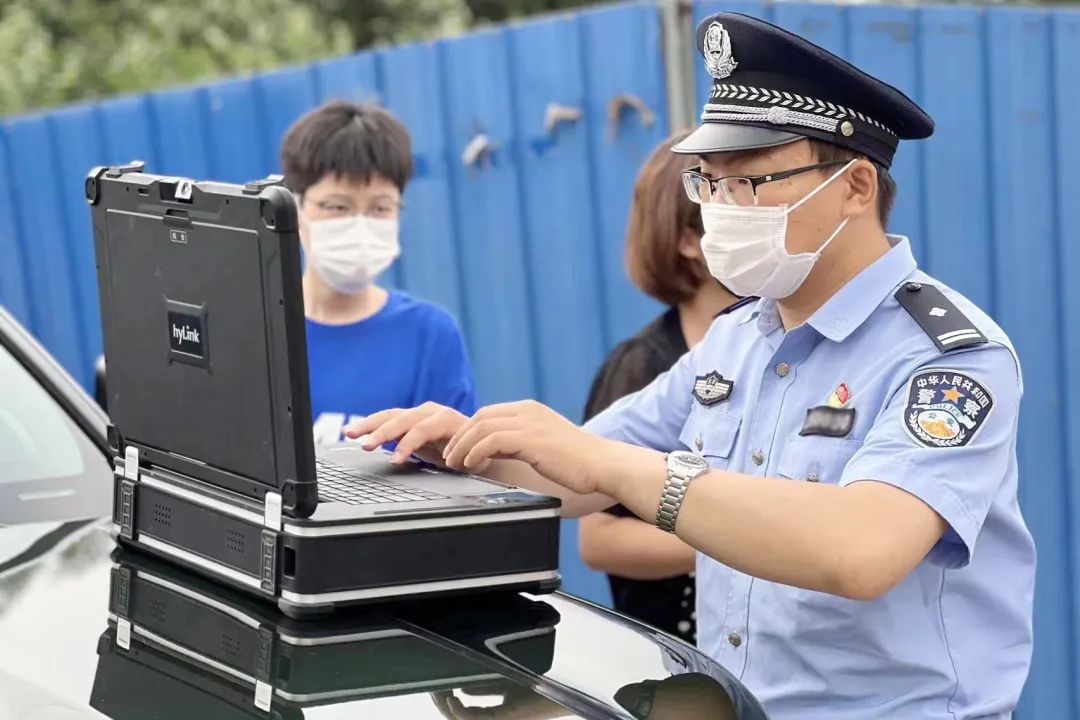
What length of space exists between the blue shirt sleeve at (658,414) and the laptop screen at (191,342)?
2.55 ft

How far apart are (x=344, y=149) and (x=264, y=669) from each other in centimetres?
199

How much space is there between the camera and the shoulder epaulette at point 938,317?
2.11 meters

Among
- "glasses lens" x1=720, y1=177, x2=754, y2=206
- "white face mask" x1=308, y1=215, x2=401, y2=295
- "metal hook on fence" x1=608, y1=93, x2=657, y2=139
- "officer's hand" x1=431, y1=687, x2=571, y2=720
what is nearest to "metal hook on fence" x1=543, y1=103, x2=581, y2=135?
"metal hook on fence" x1=608, y1=93, x2=657, y2=139

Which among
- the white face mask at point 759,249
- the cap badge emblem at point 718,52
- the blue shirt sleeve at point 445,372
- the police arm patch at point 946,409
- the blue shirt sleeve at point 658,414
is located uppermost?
the cap badge emblem at point 718,52

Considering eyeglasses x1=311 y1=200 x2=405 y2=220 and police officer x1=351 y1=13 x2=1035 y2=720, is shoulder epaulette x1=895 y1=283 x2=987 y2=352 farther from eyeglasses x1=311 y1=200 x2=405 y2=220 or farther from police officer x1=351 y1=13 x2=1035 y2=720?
eyeglasses x1=311 y1=200 x2=405 y2=220

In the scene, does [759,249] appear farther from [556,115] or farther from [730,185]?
[556,115]

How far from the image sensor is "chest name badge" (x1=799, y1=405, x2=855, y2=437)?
221 cm

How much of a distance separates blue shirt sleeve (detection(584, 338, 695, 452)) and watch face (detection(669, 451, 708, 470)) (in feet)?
1.71

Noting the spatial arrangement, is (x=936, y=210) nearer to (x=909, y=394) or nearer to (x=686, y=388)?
(x=686, y=388)

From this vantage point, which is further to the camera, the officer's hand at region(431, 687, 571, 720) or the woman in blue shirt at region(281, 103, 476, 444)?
the woman in blue shirt at region(281, 103, 476, 444)

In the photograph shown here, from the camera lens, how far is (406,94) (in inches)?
227

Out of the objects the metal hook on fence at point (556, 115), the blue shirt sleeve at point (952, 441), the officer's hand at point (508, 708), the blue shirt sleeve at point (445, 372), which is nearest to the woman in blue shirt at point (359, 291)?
the blue shirt sleeve at point (445, 372)

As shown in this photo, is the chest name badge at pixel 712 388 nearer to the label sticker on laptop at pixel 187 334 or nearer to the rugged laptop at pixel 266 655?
the rugged laptop at pixel 266 655

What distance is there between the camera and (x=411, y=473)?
2.32 m
